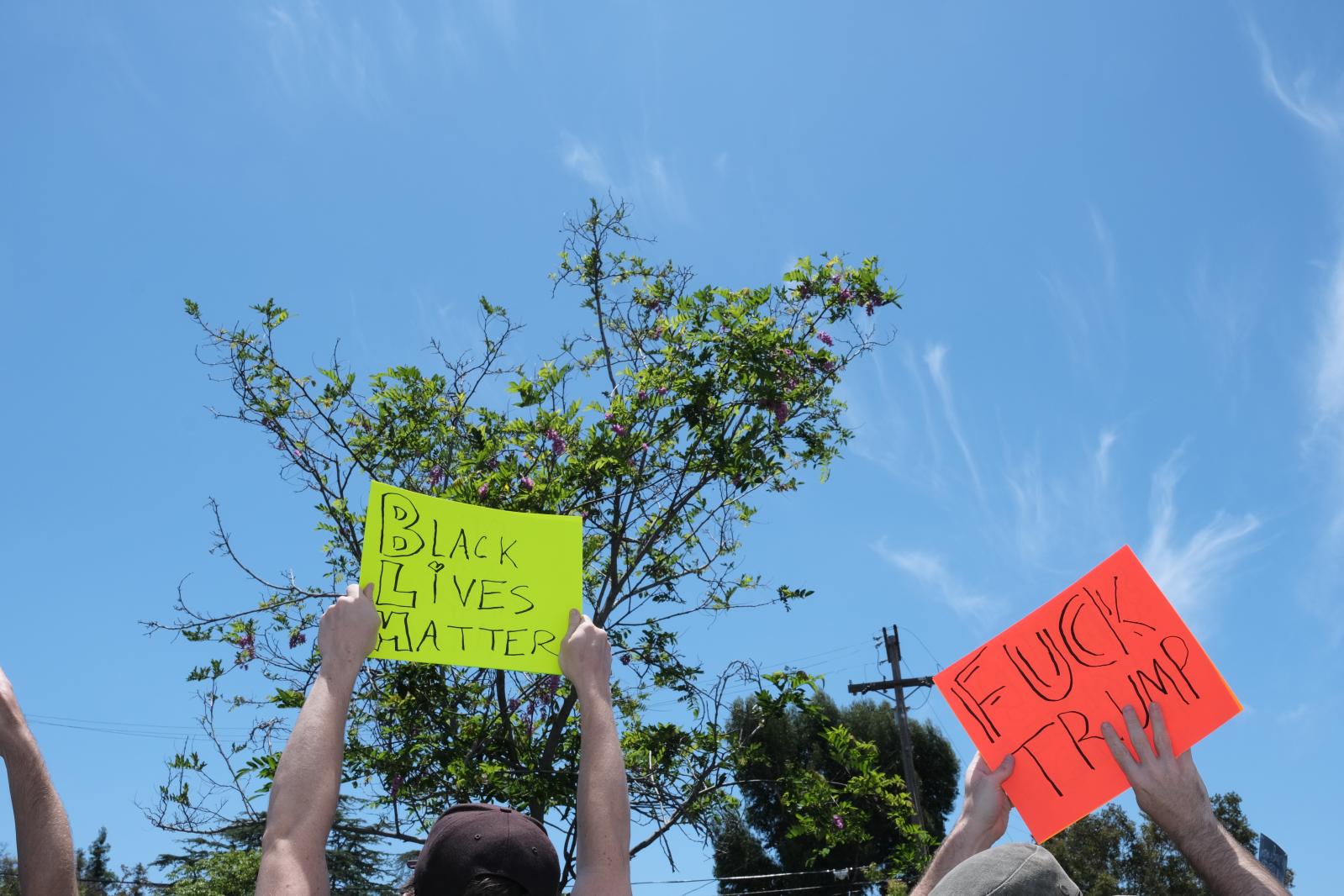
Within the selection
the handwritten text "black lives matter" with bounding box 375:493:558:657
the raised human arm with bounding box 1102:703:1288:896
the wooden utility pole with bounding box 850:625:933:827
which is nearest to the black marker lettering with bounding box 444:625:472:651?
the handwritten text "black lives matter" with bounding box 375:493:558:657

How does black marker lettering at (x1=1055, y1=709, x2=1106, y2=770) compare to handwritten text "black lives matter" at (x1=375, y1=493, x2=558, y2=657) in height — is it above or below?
below

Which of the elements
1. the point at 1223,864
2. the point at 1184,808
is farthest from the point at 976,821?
the point at 1223,864

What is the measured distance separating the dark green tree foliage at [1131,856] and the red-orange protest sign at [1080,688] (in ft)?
83.0

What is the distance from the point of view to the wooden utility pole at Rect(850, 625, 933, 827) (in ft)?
73.4

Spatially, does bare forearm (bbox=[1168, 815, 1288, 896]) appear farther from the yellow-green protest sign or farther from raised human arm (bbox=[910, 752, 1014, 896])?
the yellow-green protest sign

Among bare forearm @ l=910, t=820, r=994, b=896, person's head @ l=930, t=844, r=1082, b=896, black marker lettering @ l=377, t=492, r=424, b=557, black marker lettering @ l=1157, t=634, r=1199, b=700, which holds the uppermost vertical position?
black marker lettering @ l=377, t=492, r=424, b=557

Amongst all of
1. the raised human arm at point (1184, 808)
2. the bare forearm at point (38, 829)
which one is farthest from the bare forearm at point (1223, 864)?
the bare forearm at point (38, 829)

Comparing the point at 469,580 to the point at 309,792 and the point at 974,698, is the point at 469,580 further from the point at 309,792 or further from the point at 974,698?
the point at 974,698

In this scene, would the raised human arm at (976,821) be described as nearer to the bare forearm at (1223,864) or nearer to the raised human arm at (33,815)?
the bare forearm at (1223,864)

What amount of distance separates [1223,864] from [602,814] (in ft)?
4.01

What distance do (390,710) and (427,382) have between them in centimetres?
224

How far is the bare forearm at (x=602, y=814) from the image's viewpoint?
198cm

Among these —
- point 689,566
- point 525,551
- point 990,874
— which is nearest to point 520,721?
point 689,566

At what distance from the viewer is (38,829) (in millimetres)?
1860
